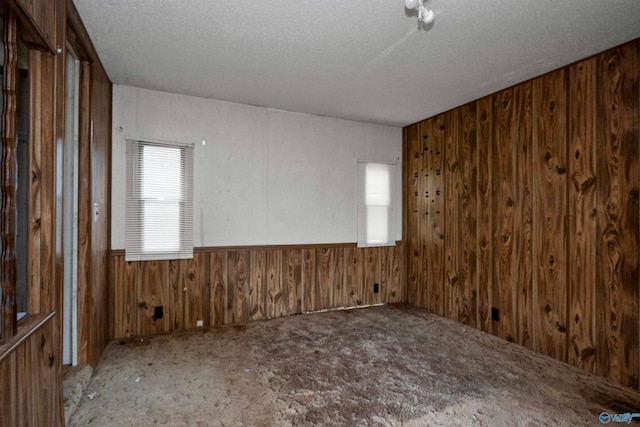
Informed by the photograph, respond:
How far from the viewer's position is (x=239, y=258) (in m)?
3.97

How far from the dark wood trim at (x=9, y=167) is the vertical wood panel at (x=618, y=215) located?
3.89 meters

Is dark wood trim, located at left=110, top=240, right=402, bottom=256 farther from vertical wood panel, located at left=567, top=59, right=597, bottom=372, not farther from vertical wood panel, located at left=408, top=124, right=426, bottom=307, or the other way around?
vertical wood panel, located at left=567, top=59, right=597, bottom=372

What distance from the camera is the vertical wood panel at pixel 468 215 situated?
384 cm

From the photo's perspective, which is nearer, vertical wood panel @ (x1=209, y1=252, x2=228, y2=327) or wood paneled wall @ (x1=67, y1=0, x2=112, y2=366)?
wood paneled wall @ (x1=67, y1=0, x2=112, y2=366)

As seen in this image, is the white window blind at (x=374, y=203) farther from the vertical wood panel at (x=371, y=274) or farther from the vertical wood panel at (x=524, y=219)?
the vertical wood panel at (x=524, y=219)

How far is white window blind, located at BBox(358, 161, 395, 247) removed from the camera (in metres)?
4.73

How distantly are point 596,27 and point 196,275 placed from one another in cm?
421

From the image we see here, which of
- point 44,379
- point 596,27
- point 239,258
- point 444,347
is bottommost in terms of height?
point 444,347

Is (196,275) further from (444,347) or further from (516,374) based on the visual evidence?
(516,374)

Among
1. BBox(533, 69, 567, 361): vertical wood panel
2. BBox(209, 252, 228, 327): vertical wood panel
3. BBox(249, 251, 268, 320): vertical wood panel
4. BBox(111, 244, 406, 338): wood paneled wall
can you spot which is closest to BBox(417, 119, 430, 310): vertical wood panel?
BBox(111, 244, 406, 338): wood paneled wall

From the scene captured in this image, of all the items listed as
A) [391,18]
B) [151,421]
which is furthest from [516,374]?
[391,18]

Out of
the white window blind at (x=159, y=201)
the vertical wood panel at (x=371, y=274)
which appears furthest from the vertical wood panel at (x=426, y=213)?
the white window blind at (x=159, y=201)

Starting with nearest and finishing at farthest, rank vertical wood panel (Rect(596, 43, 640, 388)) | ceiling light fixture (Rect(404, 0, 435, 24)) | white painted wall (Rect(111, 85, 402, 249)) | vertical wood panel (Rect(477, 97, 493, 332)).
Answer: ceiling light fixture (Rect(404, 0, 435, 24)) < vertical wood panel (Rect(596, 43, 640, 388)) < white painted wall (Rect(111, 85, 402, 249)) < vertical wood panel (Rect(477, 97, 493, 332))

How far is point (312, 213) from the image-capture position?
443 centimetres
